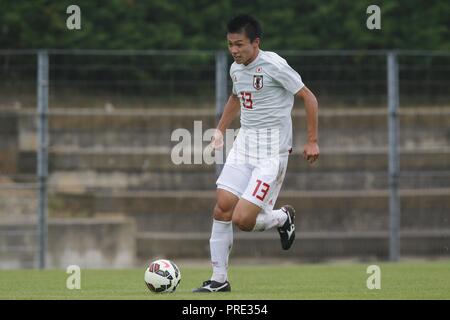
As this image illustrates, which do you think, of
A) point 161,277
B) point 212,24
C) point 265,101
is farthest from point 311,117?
point 212,24

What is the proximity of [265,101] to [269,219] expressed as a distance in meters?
1.06

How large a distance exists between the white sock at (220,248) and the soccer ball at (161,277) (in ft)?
1.22

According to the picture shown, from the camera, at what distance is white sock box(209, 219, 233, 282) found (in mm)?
9688

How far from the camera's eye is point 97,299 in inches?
352

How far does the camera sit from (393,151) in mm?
16328

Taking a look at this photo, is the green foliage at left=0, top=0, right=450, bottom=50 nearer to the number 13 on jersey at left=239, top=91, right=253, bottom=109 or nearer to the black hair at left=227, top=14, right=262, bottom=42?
the number 13 on jersey at left=239, top=91, right=253, bottom=109

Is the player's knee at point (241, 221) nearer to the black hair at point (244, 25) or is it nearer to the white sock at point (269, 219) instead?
the white sock at point (269, 219)

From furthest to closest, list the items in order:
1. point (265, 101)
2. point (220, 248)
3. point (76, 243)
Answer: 1. point (76, 243)
2. point (265, 101)
3. point (220, 248)

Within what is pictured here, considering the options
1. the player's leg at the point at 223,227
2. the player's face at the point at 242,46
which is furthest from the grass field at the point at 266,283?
the player's face at the point at 242,46

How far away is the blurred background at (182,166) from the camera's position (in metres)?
15.9

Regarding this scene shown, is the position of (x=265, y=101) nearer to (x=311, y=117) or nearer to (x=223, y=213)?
(x=311, y=117)

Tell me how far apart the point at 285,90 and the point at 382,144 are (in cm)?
766

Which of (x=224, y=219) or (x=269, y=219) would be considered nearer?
(x=224, y=219)

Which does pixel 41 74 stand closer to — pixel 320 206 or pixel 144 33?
pixel 144 33
